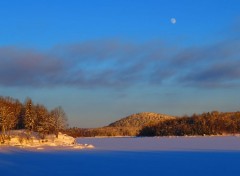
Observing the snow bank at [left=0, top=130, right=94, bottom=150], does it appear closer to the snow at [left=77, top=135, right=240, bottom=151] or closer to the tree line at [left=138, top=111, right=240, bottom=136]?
the snow at [left=77, top=135, right=240, bottom=151]

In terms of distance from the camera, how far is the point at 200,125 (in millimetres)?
90125

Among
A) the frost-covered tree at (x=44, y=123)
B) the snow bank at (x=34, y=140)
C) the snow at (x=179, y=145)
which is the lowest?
the snow at (x=179, y=145)

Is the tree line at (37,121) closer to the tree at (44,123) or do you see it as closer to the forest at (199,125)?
the tree at (44,123)

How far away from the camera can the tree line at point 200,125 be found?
8778cm

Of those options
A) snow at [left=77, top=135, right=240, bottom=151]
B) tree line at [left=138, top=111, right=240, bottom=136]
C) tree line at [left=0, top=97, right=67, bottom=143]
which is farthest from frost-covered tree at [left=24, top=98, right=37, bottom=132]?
tree line at [left=138, top=111, right=240, bottom=136]

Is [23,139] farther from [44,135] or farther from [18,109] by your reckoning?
[18,109]

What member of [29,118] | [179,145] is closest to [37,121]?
[29,118]

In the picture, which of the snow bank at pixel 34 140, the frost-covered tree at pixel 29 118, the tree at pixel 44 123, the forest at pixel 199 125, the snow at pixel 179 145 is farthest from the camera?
the forest at pixel 199 125

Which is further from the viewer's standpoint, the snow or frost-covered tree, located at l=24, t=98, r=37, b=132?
frost-covered tree, located at l=24, t=98, r=37, b=132

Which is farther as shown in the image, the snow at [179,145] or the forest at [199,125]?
the forest at [199,125]

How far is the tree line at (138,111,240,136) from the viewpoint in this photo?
3456 inches

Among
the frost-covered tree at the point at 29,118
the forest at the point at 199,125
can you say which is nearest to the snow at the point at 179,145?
the frost-covered tree at the point at 29,118

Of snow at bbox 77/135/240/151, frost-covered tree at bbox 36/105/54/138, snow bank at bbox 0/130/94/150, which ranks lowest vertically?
snow at bbox 77/135/240/151

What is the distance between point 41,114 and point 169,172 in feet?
180
